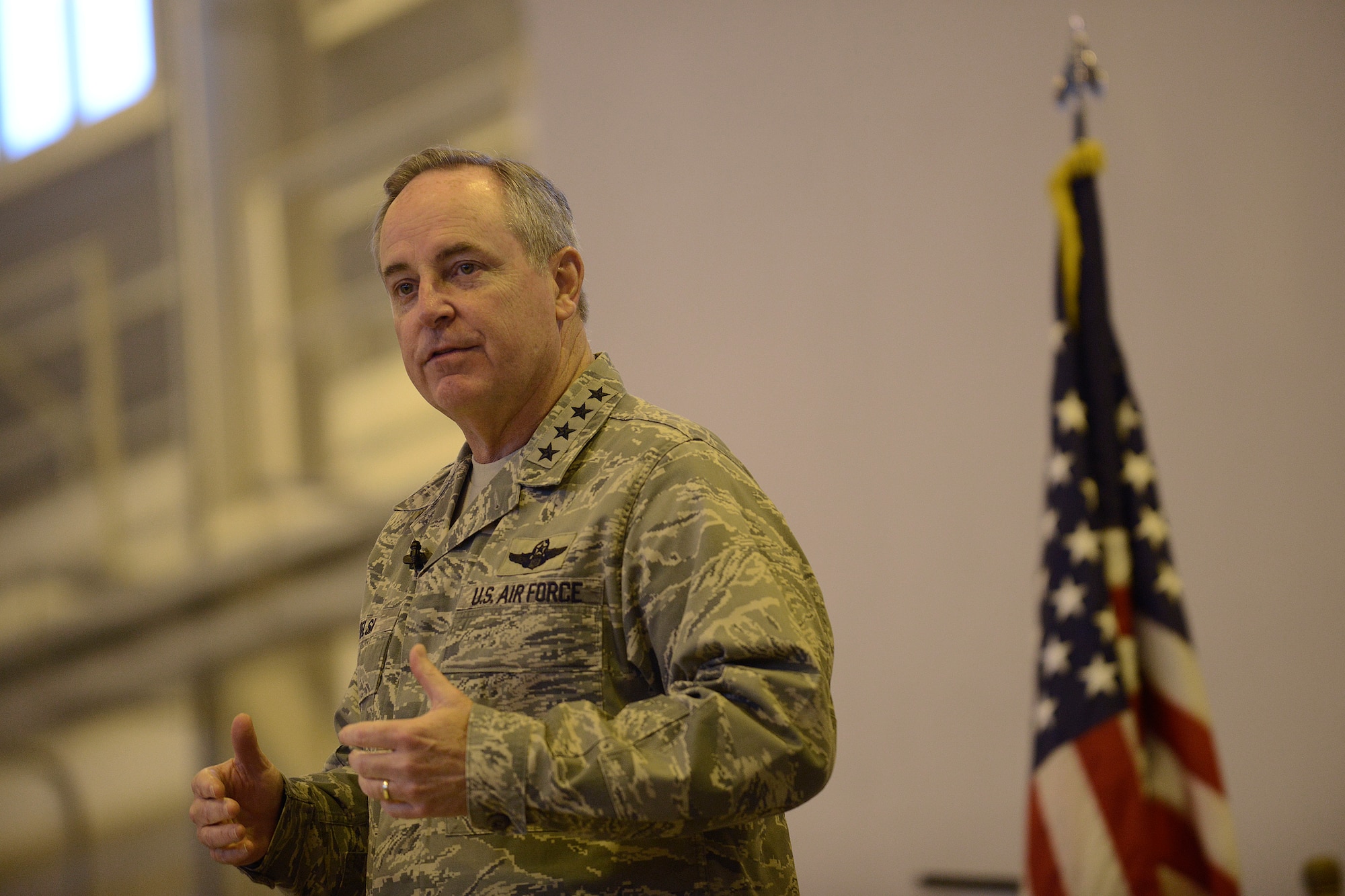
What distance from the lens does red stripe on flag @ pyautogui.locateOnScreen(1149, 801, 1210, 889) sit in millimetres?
1360

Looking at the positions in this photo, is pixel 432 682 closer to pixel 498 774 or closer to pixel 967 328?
pixel 498 774

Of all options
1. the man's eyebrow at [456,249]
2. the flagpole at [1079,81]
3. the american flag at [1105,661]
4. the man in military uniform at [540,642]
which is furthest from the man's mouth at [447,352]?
the flagpole at [1079,81]

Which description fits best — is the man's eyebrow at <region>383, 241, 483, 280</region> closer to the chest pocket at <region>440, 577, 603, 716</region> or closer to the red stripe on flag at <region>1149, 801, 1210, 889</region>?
the chest pocket at <region>440, 577, 603, 716</region>

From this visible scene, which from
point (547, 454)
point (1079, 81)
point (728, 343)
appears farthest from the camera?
point (728, 343)

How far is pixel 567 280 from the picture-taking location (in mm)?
1456

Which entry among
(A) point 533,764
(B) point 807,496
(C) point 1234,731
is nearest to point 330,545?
(B) point 807,496

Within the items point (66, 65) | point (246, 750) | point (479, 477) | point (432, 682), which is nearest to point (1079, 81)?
point (479, 477)

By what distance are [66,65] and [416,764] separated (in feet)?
14.1

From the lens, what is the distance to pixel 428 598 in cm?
135

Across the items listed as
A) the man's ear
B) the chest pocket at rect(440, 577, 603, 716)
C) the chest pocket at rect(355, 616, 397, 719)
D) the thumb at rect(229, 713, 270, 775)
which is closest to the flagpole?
the man's ear

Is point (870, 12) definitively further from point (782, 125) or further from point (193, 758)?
point (193, 758)

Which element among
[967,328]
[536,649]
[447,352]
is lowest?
[536,649]

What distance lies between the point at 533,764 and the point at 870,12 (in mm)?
2470

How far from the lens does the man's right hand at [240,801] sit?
134cm
